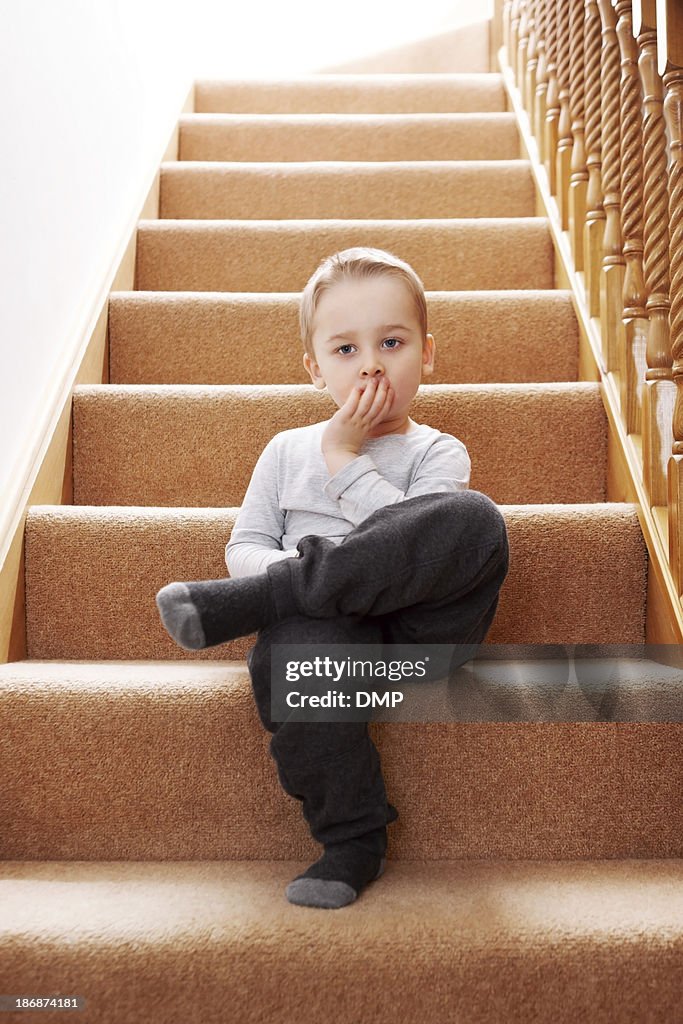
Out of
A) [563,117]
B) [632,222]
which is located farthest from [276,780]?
[563,117]

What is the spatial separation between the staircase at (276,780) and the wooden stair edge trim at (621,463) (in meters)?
0.02

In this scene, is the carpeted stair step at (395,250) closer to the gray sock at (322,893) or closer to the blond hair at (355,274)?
the blond hair at (355,274)

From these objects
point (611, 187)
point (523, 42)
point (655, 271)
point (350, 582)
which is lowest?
point (350, 582)

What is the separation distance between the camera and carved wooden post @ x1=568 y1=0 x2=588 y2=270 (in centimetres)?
169

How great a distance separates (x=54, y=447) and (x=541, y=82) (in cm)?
136

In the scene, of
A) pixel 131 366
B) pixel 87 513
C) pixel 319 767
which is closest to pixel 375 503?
pixel 319 767

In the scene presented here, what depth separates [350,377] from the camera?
1.16m

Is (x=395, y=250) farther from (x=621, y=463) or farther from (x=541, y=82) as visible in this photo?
(x=621, y=463)

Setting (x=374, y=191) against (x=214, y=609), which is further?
(x=374, y=191)

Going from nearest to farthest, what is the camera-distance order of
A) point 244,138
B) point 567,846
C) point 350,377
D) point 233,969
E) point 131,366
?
1. point 233,969
2. point 567,846
3. point 350,377
4. point 131,366
5. point 244,138

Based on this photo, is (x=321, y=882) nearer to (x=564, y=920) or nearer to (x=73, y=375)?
(x=564, y=920)

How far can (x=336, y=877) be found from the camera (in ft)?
2.85

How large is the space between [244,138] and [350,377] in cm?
150

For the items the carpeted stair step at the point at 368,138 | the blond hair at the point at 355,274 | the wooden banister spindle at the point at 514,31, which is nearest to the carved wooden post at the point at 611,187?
the blond hair at the point at 355,274
